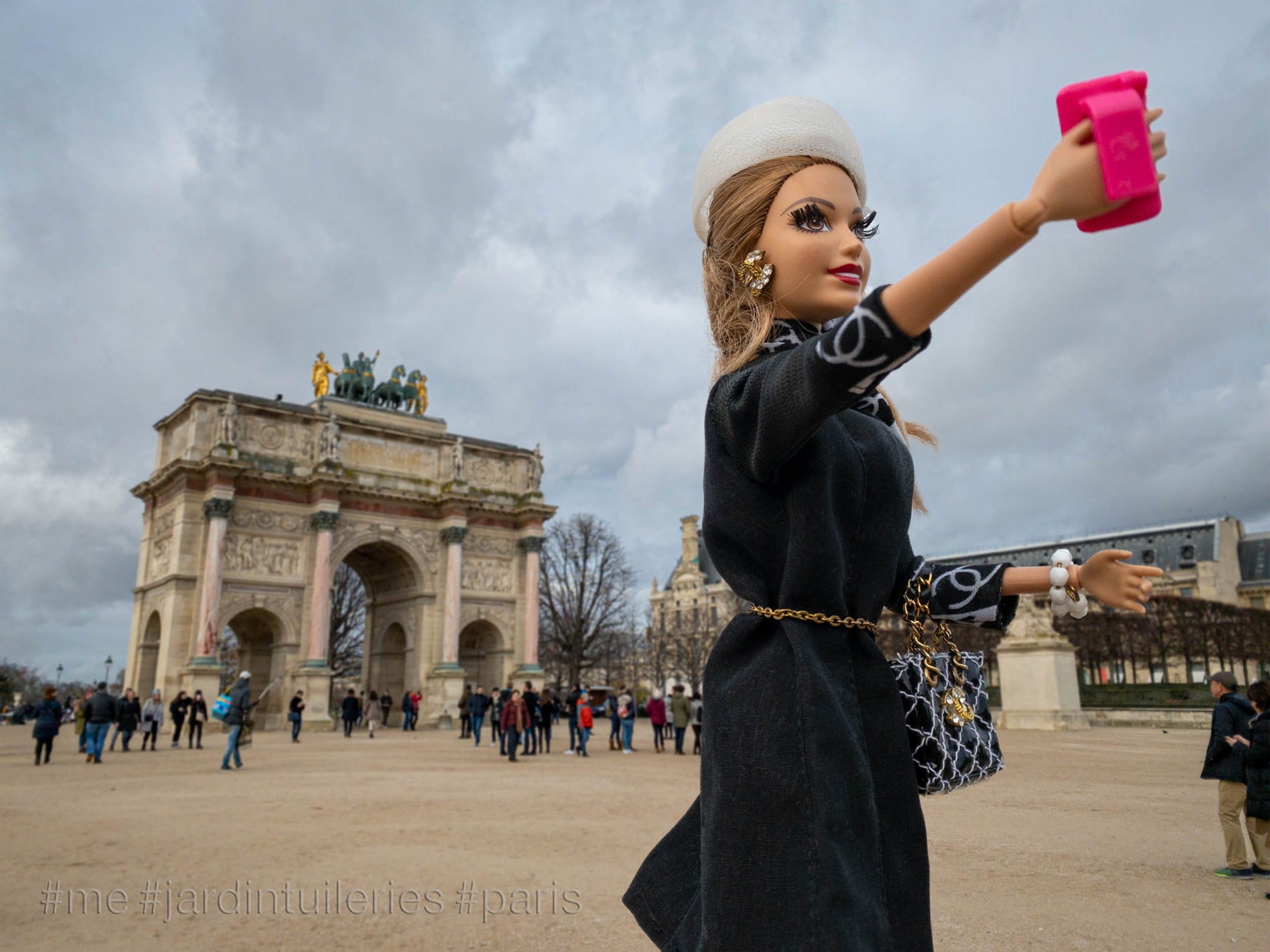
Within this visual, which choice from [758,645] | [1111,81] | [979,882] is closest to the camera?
[1111,81]

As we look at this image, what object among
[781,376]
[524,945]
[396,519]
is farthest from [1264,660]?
[781,376]

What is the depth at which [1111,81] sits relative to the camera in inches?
46.6

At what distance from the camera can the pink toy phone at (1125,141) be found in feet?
3.73

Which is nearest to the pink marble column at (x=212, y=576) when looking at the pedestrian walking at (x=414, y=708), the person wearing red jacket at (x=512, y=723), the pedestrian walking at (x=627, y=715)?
the pedestrian walking at (x=414, y=708)

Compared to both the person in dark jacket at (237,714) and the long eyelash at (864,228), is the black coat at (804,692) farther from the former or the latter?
the person in dark jacket at (237,714)

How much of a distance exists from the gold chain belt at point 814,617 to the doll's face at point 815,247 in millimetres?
660

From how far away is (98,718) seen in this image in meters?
16.4

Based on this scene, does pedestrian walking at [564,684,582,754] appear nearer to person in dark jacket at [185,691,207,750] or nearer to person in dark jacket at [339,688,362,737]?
person in dark jacket at [339,688,362,737]

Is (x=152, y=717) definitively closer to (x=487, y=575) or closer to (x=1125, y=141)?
(x=487, y=575)

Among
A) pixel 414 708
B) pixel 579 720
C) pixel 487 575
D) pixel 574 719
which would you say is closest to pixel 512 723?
pixel 579 720

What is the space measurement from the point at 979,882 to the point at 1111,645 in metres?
40.6

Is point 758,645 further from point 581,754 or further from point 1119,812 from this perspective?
point 581,754

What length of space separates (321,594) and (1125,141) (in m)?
31.8

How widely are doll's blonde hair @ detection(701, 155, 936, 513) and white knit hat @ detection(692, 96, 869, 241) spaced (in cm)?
2
